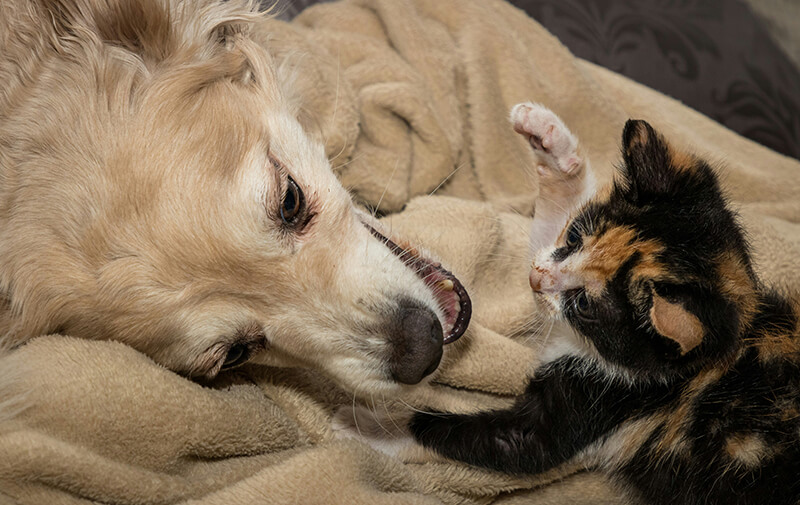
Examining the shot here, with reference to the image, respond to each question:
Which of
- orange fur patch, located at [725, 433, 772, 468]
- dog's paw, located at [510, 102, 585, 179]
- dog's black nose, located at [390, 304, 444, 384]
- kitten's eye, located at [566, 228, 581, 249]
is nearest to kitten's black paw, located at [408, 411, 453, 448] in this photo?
dog's black nose, located at [390, 304, 444, 384]

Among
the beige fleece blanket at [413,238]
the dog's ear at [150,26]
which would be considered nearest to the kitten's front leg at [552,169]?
the beige fleece blanket at [413,238]

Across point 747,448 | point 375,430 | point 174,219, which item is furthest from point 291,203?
point 747,448

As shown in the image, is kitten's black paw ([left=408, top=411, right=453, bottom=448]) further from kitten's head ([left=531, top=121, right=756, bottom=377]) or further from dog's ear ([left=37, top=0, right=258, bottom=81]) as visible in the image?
dog's ear ([left=37, top=0, right=258, bottom=81])

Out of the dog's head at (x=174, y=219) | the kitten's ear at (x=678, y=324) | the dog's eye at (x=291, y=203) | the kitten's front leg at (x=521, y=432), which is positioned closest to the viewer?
the kitten's ear at (x=678, y=324)

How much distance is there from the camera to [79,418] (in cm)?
128

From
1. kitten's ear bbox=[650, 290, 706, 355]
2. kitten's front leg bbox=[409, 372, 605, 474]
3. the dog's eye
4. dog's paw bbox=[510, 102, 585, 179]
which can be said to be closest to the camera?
kitten's ear bbox=[650, 290, 706, 355]

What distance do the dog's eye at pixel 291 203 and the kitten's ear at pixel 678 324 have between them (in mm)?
857

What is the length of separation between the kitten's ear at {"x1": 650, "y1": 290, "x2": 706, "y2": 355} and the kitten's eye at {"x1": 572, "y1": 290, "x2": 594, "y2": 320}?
0.29 meters

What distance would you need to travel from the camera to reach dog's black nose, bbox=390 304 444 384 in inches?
59.7

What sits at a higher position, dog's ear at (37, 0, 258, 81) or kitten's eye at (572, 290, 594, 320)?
dog's ear at (37, 0, 258, 81)

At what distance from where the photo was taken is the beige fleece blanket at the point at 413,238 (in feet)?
4.25

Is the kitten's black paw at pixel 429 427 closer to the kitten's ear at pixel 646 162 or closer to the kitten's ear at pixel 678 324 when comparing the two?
the kitten's ear at pixel 678 324

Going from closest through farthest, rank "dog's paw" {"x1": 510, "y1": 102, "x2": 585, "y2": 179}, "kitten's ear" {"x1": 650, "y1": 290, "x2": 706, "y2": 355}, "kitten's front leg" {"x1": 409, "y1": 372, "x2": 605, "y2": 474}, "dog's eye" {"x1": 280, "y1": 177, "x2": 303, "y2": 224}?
"kitten's ear" {"x1": 650, "y1": 290, "x2": 706, "y2": 355}, "dog's eye" {"x1": 280, "y1": 177, "x2": 303, "y2": 224}, "kitten's front leg" {"x1": 409, "y1": 372, "x2": 605, "y2": 474}, "dog's paw" {"x1": 510, "y1": 102, "x2": 585, "y2": 179}

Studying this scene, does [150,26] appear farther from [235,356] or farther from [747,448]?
[747,448]
